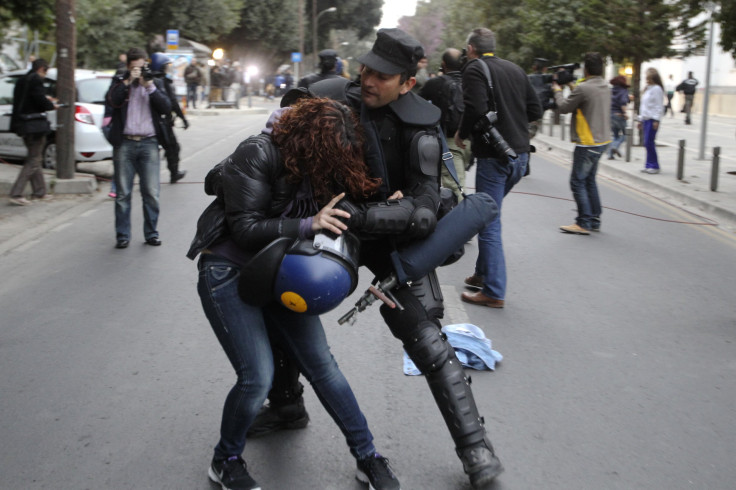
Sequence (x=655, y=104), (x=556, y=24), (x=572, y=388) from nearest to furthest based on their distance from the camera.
A: 1. (x=572, y=388)
2. (x=655, y=104)
3. (x=556, y=24)

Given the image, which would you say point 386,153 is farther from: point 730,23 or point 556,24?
point 556,24

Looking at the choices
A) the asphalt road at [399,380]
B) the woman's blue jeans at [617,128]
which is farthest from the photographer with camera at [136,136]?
the woman's blue jeans at [617,128]

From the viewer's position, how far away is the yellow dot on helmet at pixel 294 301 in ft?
9.22

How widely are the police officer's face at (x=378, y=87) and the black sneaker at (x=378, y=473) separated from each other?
54.9 inches

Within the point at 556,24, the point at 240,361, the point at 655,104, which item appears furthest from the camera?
the point at 556,24

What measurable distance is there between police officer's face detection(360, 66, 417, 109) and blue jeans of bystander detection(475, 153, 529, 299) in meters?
2.80

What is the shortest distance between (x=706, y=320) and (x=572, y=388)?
2030 mm

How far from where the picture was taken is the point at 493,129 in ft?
19.1

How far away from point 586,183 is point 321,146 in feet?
21.8

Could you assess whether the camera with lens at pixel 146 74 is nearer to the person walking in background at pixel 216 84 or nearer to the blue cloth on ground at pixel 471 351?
the blue cloth on ground at pixel 471 351

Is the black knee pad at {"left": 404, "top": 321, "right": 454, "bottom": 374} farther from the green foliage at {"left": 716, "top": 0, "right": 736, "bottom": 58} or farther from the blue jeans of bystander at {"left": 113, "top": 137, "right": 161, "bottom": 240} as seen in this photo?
the green foliage at {"left": 716, "top": 0, "right": 736, "bottom": 58}

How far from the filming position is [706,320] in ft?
19.7

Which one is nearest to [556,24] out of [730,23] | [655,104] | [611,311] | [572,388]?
[655,104]

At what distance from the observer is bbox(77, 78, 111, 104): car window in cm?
1314
